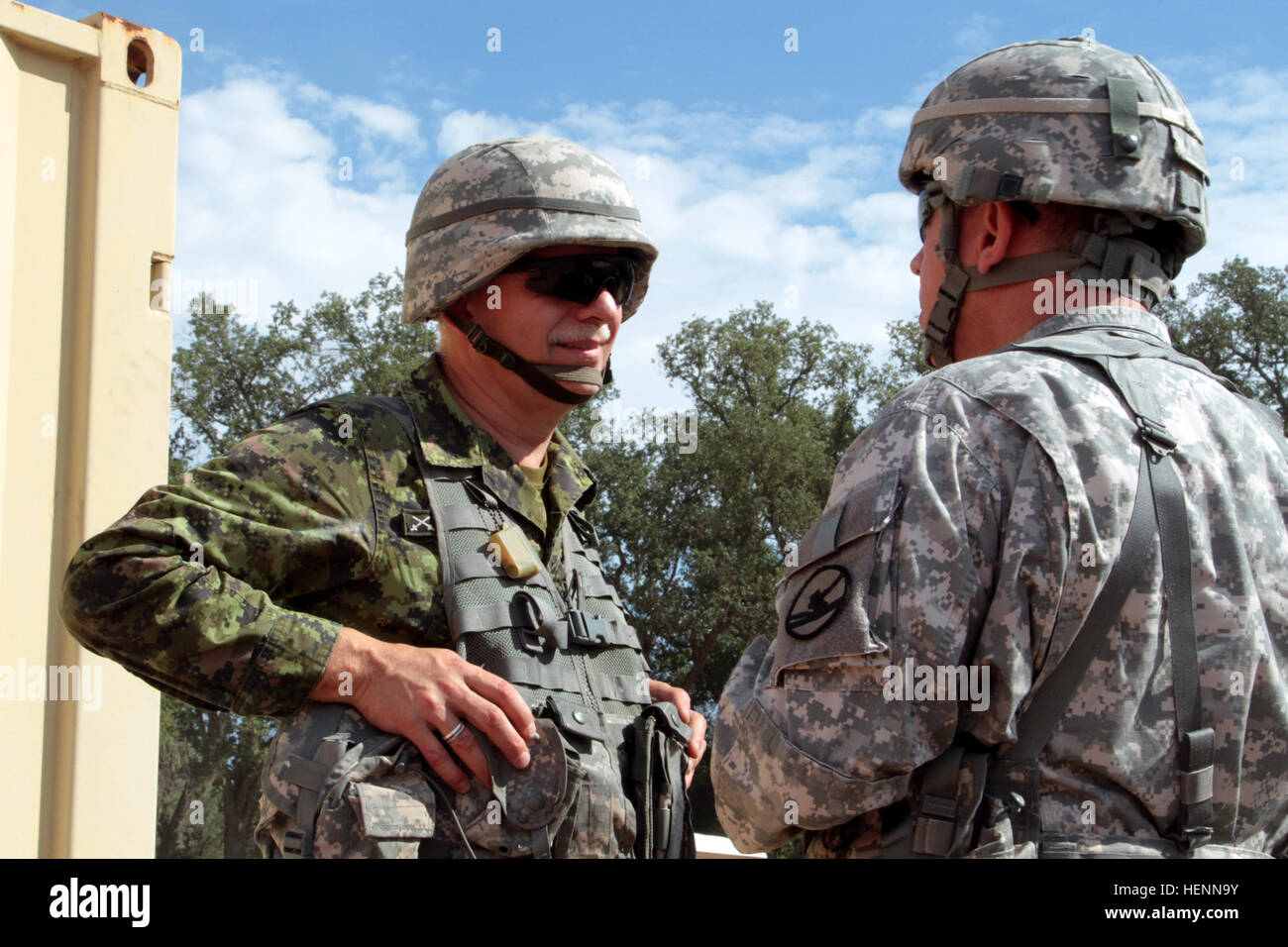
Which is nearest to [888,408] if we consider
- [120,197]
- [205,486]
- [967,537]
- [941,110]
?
[967,537]

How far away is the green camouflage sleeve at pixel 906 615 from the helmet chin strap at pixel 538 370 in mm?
1125

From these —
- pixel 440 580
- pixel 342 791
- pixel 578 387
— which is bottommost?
pixel 342 791

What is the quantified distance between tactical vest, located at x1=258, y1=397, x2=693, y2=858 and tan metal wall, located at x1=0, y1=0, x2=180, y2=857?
113cm

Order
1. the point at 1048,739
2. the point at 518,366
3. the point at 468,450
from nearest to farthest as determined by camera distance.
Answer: the point at 1048,739
the point at 468,450
the point at 518,366

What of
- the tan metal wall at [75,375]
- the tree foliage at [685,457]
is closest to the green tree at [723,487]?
the tree foliage at [685,457]

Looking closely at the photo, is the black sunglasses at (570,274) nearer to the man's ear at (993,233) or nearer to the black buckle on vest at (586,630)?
the black buckle on vest at (586,630)

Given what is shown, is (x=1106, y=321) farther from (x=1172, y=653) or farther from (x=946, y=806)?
(x=946, y=806)

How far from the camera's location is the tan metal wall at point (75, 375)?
141 inches

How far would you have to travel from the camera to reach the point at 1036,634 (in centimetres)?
218

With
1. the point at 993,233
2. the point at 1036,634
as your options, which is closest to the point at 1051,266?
the point at 993,233

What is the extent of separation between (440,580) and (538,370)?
65cm

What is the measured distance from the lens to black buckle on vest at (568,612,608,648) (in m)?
3.05

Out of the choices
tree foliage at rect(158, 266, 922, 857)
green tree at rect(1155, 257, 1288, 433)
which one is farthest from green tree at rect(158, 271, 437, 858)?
green tree at rect(1155, 257, 1288, 433)

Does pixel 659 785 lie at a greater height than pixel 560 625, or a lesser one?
lesser
